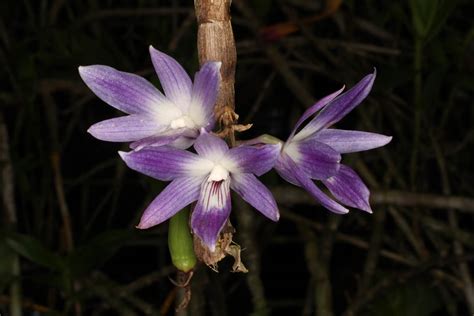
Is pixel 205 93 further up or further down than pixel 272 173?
further up

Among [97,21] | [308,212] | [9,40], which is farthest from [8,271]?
[308,212]

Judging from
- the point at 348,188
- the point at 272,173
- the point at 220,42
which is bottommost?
the point at 272,173

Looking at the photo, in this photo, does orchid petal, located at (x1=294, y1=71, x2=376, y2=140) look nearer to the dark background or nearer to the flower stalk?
the flower stalk

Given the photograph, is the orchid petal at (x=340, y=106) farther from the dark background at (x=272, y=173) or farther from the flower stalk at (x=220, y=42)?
the dark background at (x=272, y=173)

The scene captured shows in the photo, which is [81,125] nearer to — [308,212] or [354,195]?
[308,212]

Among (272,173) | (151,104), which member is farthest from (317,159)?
(272,173)

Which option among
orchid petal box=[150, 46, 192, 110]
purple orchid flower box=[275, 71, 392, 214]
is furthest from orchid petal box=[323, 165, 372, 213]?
orchid petal box=[150, 46, 192, 110]

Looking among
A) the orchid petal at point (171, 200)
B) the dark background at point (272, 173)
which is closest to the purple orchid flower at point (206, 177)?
the orchid petal at point (171, 200)

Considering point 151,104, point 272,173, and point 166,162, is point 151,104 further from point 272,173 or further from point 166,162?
point 272,173
